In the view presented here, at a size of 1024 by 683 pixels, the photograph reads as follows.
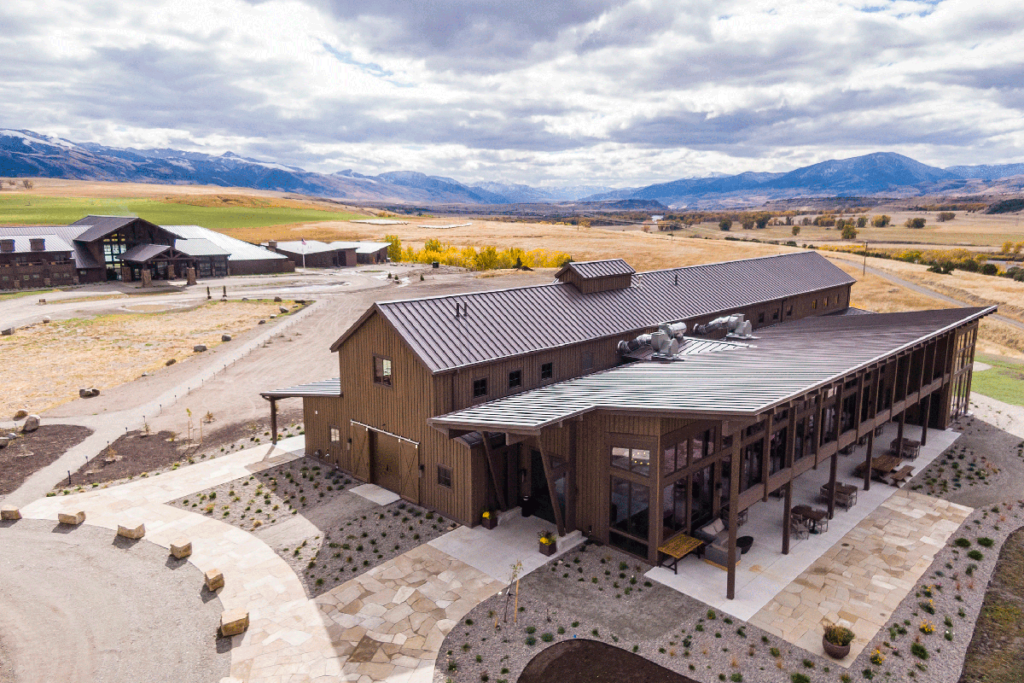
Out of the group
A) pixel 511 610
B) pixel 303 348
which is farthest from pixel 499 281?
pixel 511 610

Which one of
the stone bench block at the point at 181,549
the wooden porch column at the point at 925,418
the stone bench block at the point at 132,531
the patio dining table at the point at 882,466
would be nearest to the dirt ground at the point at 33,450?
the stone bench block at the point at 132,531

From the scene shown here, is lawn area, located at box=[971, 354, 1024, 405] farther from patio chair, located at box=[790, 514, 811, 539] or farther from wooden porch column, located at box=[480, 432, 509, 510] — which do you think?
wooden porch column, located at box=[480, 432, 509, 510]

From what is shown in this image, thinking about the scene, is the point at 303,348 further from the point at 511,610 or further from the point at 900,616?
the point at 900,616

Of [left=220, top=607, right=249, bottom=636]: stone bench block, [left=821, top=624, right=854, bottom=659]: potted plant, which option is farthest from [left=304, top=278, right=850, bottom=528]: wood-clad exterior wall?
[left=220, top=607, right=249, bottom=636]: stone bench block

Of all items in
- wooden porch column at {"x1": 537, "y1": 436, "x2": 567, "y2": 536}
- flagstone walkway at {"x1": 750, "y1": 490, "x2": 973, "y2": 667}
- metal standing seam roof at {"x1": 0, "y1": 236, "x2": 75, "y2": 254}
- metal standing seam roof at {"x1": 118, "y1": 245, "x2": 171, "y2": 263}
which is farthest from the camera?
metal standing seam roof at {"x1": 118, "y1": 245, "x2": 171, "y2": 263}

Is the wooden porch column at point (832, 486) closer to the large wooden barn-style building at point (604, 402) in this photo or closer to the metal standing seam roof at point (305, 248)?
the large wooden barn-style building at point (604, 402)
